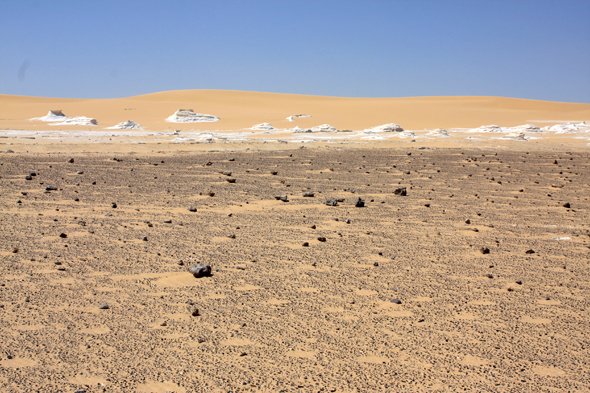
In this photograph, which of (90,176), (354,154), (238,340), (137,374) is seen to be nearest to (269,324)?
(238,340)

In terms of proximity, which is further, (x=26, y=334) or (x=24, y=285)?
(x=24, y=285)

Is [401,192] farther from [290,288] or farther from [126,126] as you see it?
[126,126]

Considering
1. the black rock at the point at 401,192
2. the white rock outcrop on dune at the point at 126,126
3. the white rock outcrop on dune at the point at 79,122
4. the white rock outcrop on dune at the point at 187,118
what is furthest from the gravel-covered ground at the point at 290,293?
the white rock outcrop on dune at the point at 187,118

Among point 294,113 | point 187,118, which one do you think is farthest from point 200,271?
point 294,113

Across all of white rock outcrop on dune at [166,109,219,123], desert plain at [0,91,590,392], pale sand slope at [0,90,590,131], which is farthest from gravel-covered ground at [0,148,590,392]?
white rock outcrop on dune at [166,109,219,123]

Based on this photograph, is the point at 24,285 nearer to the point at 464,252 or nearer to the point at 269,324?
the point at 269,324

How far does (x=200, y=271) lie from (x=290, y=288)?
0.97 meters

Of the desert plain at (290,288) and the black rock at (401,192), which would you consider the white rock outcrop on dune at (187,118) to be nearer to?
the desert plain at (290,288)

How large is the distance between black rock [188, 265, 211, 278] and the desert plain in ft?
0.39

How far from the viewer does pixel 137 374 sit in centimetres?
316

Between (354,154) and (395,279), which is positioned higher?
(354,154)

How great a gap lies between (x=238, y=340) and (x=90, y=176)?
9.72 m

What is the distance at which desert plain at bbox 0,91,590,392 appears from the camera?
325 centimetres

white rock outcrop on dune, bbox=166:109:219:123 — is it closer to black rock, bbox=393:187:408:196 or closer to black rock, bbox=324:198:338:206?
black rock, bbox=393:187:408:196
